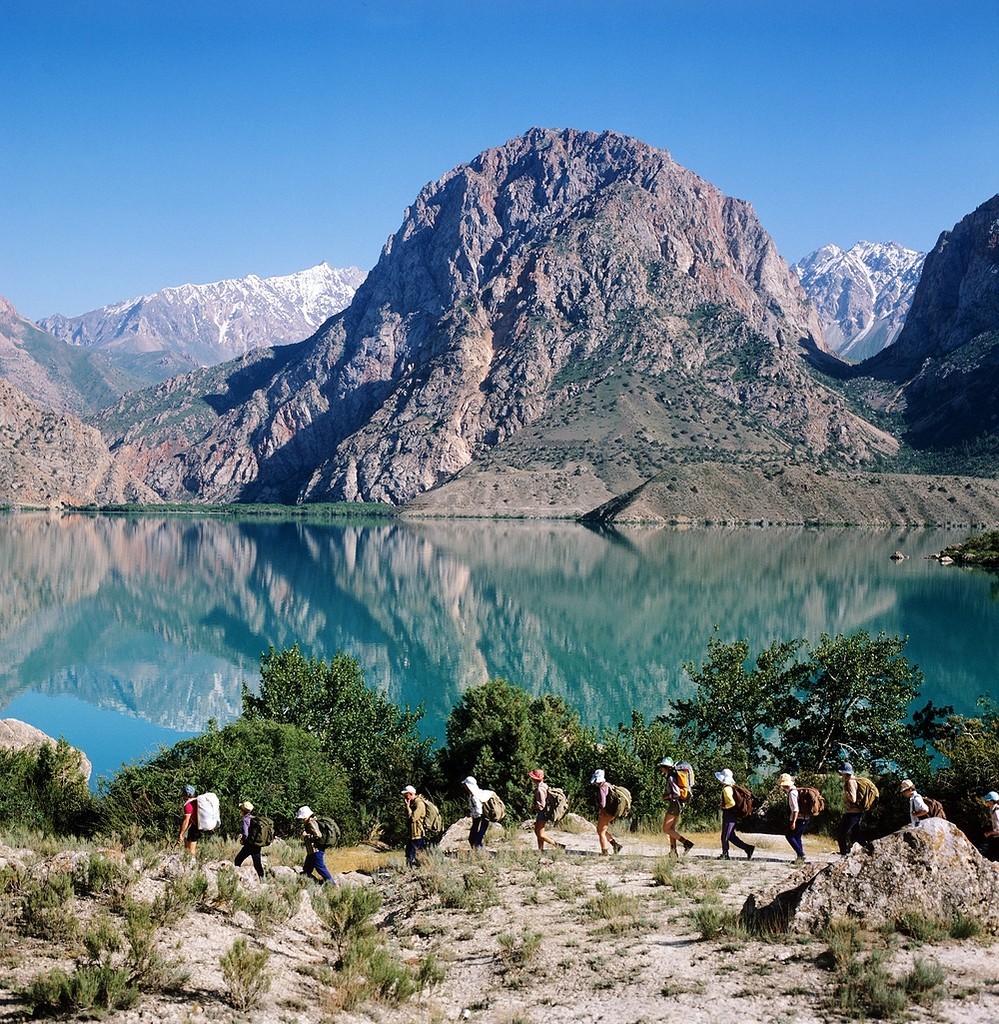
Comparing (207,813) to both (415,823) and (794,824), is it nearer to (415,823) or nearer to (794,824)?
(415,823)

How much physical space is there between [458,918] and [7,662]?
54.7 meters

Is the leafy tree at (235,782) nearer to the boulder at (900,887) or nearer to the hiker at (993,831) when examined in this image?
the boulder at (900,887)

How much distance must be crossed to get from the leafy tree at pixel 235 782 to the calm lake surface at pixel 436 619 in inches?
611

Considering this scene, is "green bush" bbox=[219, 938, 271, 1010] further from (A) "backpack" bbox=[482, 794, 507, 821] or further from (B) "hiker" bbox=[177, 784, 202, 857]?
(A) "backpack" bbox=[482, 794, 507, 821]

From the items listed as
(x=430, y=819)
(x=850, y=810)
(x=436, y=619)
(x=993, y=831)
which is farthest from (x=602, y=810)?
(x=436, y=619)

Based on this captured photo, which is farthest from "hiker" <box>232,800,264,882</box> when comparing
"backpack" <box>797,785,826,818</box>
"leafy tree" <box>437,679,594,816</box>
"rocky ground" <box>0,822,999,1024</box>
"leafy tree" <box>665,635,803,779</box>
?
"leafy tree" <box>665,635,803,779</box>

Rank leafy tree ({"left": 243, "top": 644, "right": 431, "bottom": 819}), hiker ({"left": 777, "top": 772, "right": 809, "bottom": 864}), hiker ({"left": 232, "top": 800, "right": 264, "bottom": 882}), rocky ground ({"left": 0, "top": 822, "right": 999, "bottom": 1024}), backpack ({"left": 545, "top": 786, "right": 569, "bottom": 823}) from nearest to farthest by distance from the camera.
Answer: rocky ground ({"left": 0, "top": 822, "right": 999, "bottom": 1024}) → hiker ({"left": 232, "top": 800, "right": 264, "bottom": 882}) → hiker ({"left": 777, "top": 772, "right": 809, "bottom": 864}) → backpack ({"left": 545, "top": 786, "right": 569, "bottom": 823}) → leafy tree ({"left": 243, "top": 644, "right": 431, "bottom": 819})

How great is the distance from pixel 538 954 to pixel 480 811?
533 centimetres

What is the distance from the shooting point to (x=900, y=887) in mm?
11844

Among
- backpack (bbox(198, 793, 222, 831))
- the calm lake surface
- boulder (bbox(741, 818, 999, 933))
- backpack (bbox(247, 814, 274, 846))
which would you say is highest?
the calm lake surface

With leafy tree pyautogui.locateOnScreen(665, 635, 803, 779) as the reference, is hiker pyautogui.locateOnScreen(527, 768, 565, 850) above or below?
below

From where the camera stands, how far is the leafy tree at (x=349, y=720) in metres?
28.0

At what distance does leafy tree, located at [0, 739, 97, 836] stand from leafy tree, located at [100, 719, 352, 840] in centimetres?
74

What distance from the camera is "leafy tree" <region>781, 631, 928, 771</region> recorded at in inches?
1150
